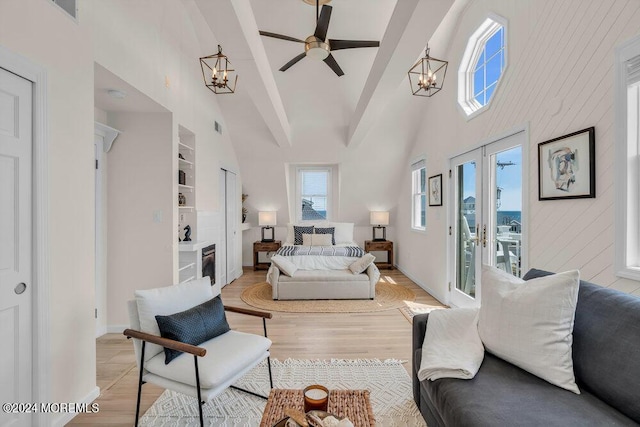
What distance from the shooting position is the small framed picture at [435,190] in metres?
4.39

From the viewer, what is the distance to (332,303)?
4.30m

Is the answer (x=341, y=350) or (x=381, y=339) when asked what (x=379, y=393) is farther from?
(x=381, y=339)

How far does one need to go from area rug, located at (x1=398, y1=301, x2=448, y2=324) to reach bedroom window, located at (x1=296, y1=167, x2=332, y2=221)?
3361mm

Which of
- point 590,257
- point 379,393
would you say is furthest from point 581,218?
point 379,393

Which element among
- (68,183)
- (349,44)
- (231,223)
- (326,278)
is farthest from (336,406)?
(231,223)

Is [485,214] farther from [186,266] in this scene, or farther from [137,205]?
[137,205]

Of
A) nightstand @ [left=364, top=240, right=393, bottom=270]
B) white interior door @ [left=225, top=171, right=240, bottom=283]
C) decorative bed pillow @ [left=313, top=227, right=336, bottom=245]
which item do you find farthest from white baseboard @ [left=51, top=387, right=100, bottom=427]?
nightstand @ [left=364, top=240, right=393, bottom=270]

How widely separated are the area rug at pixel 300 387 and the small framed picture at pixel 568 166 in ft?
5.88

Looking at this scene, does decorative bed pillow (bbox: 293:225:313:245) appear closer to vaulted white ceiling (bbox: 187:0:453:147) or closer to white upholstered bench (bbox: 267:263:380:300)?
vaulted white ceiling (bbox: 187:0:453:147)

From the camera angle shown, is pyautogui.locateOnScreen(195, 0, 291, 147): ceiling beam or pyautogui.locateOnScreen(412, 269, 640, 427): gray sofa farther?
pyautogui.locateOnScreen(195, 0, 291, 147): ceiling beam

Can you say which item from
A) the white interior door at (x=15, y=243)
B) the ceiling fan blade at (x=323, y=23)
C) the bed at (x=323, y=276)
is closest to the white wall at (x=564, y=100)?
the ceiling fan blade at (x=323, y=23)

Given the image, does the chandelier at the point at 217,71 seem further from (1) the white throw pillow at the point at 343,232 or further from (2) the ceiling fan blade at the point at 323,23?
(1) the white throw pillow at the point at 343,232

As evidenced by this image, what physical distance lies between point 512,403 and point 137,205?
3.49 metres

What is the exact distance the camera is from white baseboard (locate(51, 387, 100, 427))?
1848 mm
